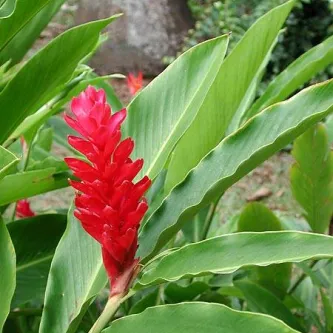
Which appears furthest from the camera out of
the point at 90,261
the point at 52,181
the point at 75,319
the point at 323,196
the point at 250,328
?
the point at 323,196

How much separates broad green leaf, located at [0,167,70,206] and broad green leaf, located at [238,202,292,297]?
33 cm

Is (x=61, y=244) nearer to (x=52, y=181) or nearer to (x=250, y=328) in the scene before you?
(x=52, y=181)

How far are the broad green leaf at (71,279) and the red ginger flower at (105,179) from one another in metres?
0.10

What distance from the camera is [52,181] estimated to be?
3.15 ft

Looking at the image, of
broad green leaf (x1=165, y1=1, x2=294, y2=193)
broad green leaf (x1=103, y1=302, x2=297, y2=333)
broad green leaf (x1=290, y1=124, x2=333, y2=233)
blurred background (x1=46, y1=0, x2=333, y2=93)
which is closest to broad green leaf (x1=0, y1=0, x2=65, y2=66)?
broad green leaf (x1=165, y1=1, x2=294, y2=193)

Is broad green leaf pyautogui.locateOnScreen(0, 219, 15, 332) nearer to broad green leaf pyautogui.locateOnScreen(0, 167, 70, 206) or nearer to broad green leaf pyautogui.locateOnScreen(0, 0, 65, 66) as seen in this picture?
broad green leaf pyautogui.locateOnScreen(0, 167, 70, 206)

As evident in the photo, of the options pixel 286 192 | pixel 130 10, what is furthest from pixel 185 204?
pixel 130 10

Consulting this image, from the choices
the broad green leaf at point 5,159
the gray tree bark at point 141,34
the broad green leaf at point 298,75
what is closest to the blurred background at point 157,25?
the gray tree bark at point 141,34

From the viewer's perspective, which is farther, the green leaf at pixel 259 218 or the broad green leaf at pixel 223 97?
the green leaf at pixel 259 218

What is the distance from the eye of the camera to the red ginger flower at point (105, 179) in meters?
0.69

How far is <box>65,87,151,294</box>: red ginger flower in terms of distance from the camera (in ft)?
2.25

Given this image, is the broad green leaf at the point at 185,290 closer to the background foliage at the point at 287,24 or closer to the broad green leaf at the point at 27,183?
the broad green leaf at the point at 27,183

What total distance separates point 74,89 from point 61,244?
415mm

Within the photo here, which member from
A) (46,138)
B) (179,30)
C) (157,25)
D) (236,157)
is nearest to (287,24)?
(179,30)
